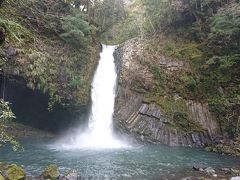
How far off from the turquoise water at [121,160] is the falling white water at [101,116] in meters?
2.79

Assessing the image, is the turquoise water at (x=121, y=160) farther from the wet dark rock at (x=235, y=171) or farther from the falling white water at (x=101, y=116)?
the falling white water at (x=101, y=116)

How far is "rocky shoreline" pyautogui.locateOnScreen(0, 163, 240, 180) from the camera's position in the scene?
13.2 m

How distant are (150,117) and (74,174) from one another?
464 inches

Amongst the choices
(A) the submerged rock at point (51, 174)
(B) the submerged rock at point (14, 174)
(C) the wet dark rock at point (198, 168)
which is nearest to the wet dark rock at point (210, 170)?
(C) the wet dark rock at point (198, 168)

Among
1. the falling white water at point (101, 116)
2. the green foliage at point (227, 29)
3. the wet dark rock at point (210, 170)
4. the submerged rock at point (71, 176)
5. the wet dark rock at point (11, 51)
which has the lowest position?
the submerged rock at point (71, 176)

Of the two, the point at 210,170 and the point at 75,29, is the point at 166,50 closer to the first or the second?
the point at 75,29

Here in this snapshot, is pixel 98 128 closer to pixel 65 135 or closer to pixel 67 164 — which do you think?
pixel 65 135

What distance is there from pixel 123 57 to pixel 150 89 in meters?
4.87

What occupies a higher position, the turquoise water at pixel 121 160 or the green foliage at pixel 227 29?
the green foliage at pixel 227 29

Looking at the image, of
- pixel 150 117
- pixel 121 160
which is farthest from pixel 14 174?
pixel 150 117

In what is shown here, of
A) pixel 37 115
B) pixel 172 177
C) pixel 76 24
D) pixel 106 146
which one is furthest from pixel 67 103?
pixel 172 177

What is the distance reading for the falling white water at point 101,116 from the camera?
25125 millimetres

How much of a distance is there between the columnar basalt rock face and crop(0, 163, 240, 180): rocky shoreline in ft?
23.9

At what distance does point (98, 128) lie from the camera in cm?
2716
